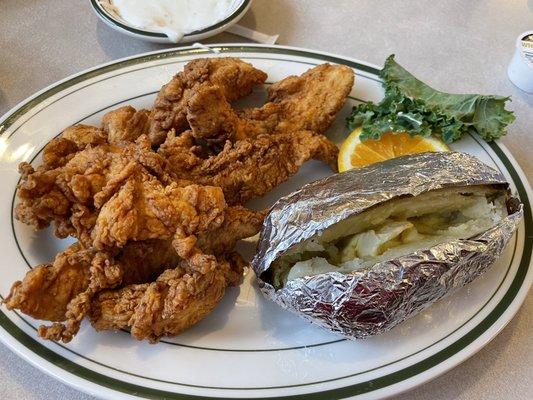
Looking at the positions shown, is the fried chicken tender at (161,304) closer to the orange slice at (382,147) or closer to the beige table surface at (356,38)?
the orange slice at (382,147)

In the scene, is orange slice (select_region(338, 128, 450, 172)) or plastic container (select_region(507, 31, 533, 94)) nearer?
orange slice (select_region(338, 128, 450, 172))

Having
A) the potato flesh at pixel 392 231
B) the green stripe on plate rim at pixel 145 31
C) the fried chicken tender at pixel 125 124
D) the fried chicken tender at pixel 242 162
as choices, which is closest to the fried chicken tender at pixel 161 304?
the potato flesh at pixel 392 231

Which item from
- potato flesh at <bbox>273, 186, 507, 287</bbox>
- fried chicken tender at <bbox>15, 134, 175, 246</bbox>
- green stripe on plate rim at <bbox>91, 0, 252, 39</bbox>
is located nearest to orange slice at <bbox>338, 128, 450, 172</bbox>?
potato flesh at <bbox>273, 186, 507, 287</bbox>

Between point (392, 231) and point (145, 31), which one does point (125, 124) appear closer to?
point (145, 31)

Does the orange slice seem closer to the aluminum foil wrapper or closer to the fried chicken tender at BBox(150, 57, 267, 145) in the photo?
the aluminum foil wrapper

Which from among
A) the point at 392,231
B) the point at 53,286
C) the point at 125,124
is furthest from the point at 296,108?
the point at 53,286
